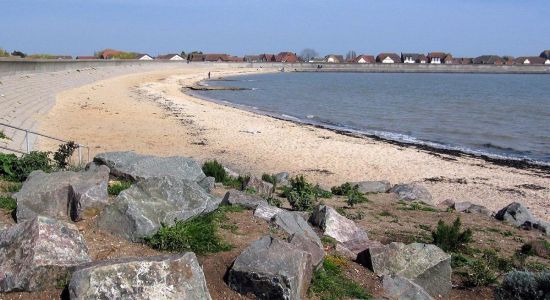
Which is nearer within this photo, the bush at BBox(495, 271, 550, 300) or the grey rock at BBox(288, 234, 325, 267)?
the bush at BBox(495, 271, 550, 300)

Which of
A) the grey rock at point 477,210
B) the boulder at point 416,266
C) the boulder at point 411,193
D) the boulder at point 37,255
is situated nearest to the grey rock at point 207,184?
the boulder at point 416,266

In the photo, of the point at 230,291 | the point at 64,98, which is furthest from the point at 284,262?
Result: the point at 64,98

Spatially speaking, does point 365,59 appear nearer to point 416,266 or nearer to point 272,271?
point 416,266

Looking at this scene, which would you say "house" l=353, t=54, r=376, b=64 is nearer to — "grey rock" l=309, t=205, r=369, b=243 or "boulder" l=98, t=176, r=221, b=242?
"grey rock" l=309, t=205, r=369, b=243

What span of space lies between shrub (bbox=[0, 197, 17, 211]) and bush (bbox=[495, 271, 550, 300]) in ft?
20.6

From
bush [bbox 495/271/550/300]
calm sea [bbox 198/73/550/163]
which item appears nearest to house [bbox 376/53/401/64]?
calm sea [bbox 198/73/550/163]

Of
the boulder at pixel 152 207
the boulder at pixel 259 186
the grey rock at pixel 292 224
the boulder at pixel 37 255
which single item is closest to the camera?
the boulder at pixel 37 255

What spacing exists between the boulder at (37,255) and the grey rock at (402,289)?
3.32 metres

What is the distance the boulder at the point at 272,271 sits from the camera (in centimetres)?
552

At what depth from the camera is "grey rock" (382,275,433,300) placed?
6328 mm

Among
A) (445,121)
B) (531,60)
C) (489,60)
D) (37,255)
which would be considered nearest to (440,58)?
(489,60)

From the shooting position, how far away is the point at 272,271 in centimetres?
558

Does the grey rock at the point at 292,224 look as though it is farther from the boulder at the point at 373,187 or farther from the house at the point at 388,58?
the house at the point at 388,58

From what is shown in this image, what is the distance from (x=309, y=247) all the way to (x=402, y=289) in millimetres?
1168
